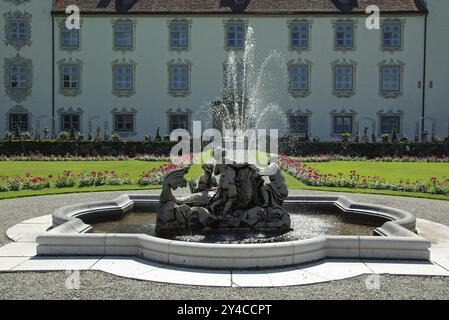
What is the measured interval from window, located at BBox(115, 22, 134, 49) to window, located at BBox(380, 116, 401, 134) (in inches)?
768

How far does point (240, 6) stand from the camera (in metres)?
38.0

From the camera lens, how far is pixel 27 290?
6469mm

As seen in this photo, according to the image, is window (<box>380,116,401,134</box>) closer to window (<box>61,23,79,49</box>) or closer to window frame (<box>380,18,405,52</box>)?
window frame (<box>380,18,405,52</box>)

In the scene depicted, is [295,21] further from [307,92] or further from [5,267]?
[5,267]

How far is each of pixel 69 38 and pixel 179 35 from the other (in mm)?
8207

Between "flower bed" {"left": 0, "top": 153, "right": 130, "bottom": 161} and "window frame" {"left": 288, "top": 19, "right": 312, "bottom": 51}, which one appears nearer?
"flower bed" {"left": 0, "top": 153, "right": 130, "bottom": 161}

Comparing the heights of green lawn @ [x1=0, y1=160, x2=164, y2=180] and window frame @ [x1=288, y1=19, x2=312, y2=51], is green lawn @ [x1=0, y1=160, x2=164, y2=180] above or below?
below

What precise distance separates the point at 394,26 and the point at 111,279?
35.5 meters

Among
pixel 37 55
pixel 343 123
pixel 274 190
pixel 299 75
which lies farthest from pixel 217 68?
pixel 274 190

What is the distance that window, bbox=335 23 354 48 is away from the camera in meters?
37.6

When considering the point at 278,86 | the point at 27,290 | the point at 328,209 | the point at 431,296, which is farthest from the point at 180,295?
the point at 278,86

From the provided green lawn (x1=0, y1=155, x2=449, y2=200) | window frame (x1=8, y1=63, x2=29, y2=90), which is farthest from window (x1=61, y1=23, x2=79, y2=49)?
green lawn (x1=0, y1=155, x2=449, y2=200)

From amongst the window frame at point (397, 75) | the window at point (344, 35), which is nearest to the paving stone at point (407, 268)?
the window frame at point (397, 75)

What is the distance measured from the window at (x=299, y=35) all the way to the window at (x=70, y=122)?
16.9m
